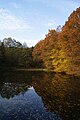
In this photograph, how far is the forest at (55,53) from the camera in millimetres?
55219

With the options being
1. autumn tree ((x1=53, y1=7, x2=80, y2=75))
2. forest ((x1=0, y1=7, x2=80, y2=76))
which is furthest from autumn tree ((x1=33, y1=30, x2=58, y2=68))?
autumn tree ((x1=53, y1=7, x2=80, y2=75))

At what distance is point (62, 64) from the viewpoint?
240ft

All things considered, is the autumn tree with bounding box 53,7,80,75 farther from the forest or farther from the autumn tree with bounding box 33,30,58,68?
the autumn tree with bounding box 33,30,58,68

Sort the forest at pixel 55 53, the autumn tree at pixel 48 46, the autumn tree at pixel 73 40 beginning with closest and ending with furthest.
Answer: the autumn tree at pixel 73 40 < the forest at pixel 55 53 < the autumn tree at pixel 48 46

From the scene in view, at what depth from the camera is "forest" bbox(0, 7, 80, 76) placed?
55219 mm

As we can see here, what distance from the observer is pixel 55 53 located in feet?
261

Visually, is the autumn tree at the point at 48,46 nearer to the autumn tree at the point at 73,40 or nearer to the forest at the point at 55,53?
the forest at the point at 55,53

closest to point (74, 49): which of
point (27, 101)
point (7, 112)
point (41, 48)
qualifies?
point (27, 101)

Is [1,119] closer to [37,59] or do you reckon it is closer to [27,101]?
[27,101]

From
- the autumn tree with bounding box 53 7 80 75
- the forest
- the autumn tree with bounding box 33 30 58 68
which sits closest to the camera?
the autumn tree with bounding box 53 7 80 75

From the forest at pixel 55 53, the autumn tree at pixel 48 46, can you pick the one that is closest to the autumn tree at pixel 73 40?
the forest at pixel 55 53

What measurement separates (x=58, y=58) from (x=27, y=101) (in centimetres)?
4902

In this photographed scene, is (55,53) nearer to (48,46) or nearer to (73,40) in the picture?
(48,46)


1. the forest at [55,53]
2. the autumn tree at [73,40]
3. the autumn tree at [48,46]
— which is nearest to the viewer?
the autumn tree at [73,40]
